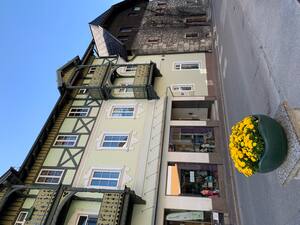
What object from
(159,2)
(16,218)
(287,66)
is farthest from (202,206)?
(159,2)

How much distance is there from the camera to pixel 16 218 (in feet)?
40.0

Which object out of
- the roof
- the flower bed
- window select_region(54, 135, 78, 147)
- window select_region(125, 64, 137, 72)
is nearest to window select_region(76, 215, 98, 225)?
window select_region(54, 135, 78, 147)

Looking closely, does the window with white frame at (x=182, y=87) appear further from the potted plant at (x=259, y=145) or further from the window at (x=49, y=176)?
the potted plant at (x=259, y=145)

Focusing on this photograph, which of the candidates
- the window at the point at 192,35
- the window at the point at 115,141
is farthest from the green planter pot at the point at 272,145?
the window at the point at 192,35

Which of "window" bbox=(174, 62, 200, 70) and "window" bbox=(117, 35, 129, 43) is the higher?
"window" bbox=(117, 35, 129, 43)

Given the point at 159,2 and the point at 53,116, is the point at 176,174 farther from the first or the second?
the point at 159,2

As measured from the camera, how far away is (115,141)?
49.5 feet

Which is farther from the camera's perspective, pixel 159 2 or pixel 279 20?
pixel 159 2

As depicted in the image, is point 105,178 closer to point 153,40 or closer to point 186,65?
point 186,65

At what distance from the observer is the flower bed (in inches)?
166

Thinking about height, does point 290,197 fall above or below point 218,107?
below

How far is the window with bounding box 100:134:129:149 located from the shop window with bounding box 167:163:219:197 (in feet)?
11.2

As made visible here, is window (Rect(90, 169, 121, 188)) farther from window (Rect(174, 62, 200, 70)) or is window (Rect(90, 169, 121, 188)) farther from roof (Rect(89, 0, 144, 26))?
roof (Rect(89, 0, 144, 26))

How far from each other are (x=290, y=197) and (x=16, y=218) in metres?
13.0
